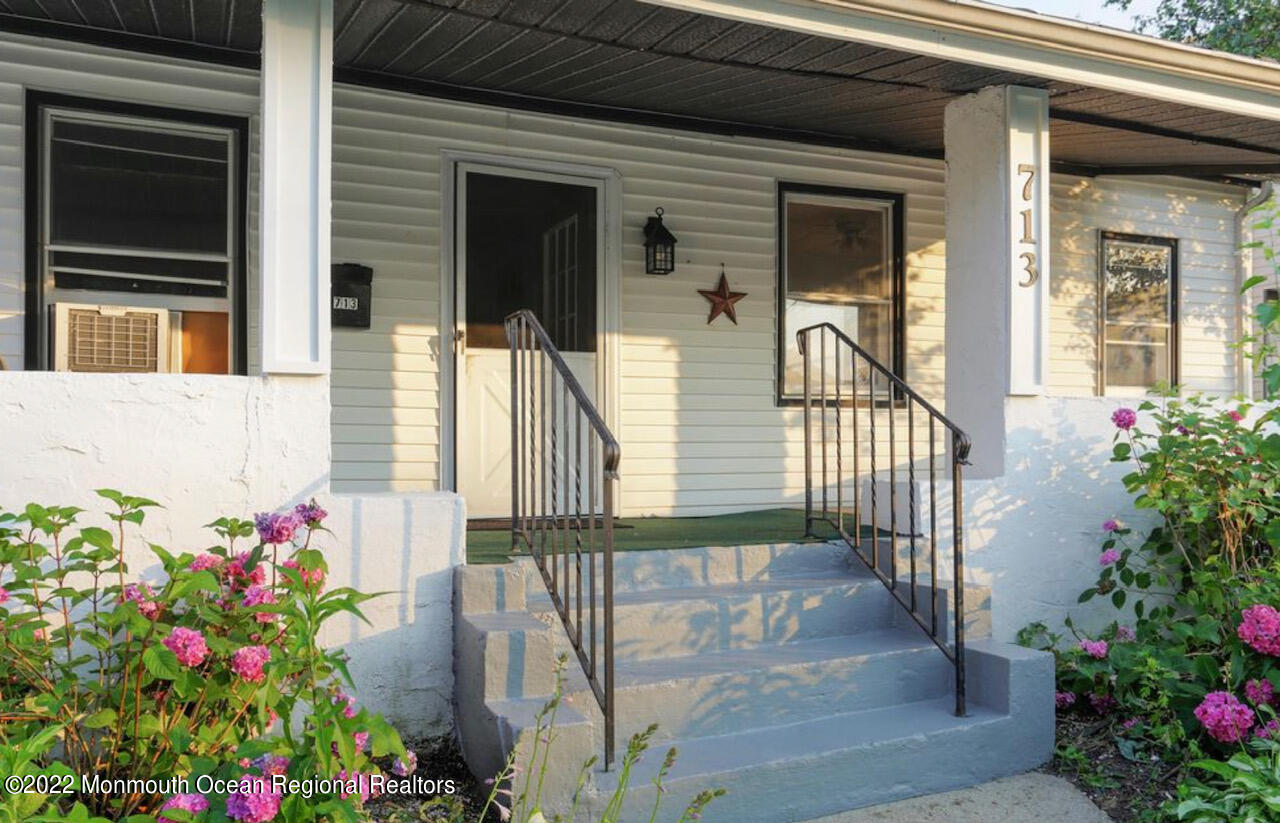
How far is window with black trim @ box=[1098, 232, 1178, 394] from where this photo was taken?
7.23 metres

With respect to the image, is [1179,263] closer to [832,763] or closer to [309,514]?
[832,763]

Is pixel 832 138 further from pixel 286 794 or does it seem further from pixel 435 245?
pixel 286 794

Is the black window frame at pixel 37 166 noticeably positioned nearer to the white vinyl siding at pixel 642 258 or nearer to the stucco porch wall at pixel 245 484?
the white vinyl siding at pixel 642 258

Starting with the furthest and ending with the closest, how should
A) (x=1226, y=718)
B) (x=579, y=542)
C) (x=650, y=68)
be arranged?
(x=650, y=68)
(x=1226, y=718)
(x=579, y=542)

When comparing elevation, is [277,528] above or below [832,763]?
above

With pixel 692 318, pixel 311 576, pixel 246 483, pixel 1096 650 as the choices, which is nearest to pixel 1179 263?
pixel 692 318

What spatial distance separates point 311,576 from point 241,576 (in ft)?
0.89

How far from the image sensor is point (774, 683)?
356cm

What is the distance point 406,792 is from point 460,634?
0.56 m

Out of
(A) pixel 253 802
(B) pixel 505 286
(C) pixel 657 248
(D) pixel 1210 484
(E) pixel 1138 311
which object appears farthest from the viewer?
(E) pixel 1138 311

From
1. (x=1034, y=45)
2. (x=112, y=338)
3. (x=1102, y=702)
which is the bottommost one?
(x=1102, y=702)

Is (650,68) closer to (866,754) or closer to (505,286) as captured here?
(505,286)

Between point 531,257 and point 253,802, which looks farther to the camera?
point 531,257

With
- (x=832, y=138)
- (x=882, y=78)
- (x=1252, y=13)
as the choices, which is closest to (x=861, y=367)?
(x=832, y=138)
